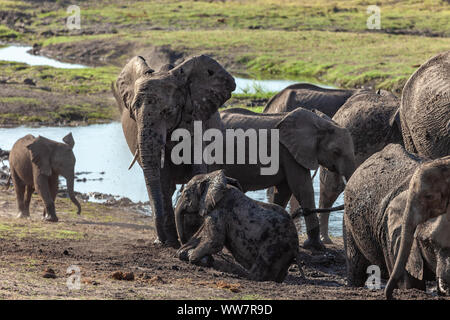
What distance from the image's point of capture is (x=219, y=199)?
8.77m

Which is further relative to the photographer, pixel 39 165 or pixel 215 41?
pixel 215 41

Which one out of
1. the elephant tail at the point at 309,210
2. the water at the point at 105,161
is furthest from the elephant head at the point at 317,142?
the water at the point at 105,161

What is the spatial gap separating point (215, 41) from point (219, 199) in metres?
29.0

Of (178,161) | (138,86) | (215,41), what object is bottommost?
(215,41)

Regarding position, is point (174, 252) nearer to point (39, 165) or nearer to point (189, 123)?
point (189, 123)

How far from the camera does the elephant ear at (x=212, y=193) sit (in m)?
8.76

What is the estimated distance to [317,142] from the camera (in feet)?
35.2

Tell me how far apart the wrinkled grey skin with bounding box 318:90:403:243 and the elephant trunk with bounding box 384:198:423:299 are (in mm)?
6162

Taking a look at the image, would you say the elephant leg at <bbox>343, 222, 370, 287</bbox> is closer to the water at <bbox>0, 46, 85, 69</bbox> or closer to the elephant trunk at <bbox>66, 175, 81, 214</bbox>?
the elephant trunk at <bbox>66, 175, 81, 214</bbox>

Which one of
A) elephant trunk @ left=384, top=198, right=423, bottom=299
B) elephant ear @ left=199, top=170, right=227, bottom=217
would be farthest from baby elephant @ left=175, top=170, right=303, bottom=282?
elephant trunk @ left=384, top=198, right=423, bottom=299

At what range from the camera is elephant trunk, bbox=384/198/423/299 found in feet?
18.8

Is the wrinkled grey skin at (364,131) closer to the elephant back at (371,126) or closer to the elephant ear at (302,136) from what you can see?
the elephant back at (371,126)

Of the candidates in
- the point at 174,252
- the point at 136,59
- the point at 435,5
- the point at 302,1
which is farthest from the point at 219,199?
the point at 302,1

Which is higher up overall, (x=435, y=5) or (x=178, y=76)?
(x=178, y=76)
